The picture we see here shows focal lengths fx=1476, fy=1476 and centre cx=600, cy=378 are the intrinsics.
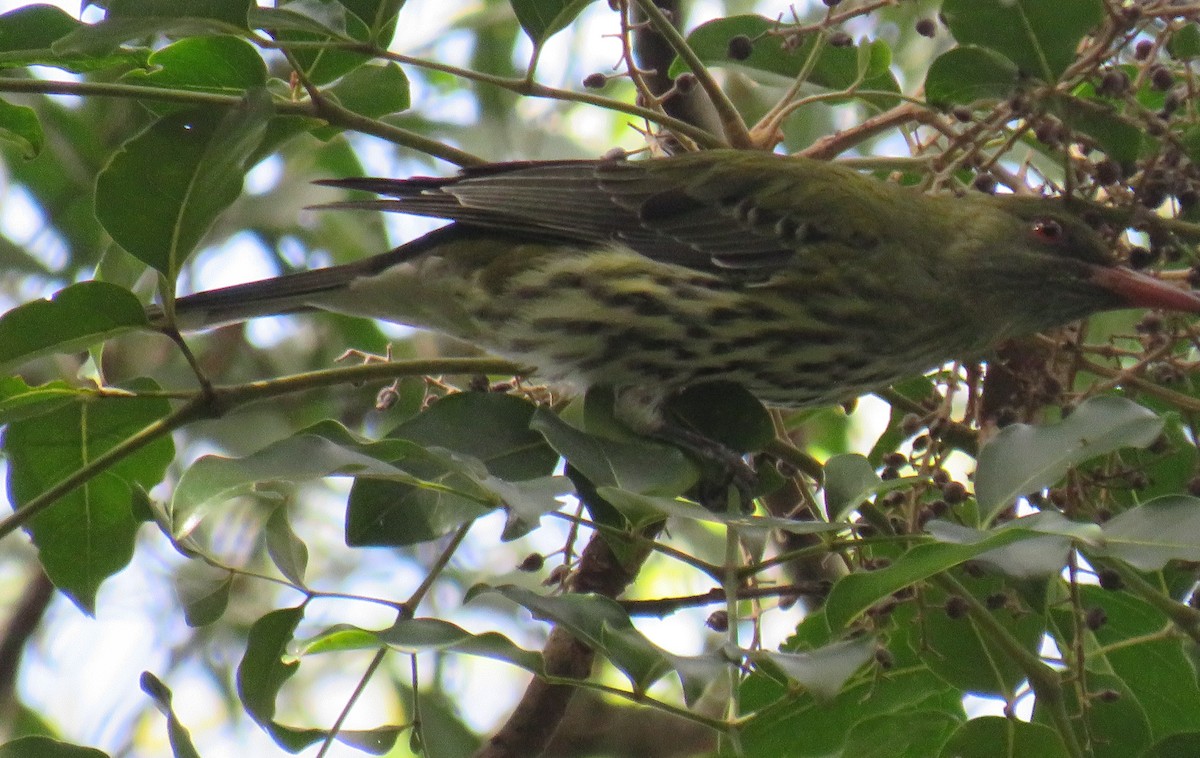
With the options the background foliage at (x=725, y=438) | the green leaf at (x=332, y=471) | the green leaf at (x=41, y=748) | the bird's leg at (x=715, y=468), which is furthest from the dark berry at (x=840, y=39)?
the green leaf at (x=41, y=748)

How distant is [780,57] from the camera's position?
394 centimetres

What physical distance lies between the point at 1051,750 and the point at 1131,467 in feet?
2.71

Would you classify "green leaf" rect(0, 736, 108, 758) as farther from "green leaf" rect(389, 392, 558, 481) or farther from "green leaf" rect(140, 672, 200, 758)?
"green leaf" rect(389, 392, 558, 481)

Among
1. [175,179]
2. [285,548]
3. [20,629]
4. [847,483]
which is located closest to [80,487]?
[285,548]

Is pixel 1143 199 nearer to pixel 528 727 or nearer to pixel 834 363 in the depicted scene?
pixel 834 363

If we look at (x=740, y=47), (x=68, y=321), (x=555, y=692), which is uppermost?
(x=740, y=47)

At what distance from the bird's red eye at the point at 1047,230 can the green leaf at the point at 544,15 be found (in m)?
1.54

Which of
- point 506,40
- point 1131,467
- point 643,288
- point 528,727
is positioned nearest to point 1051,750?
point 1131,467

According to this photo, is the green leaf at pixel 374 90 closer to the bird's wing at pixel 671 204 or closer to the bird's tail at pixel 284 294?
the bird's wing at pixel 671 204

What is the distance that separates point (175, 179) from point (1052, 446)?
1.67 m

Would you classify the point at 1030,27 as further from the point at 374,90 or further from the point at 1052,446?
the point at 374,90

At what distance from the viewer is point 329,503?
7367mm

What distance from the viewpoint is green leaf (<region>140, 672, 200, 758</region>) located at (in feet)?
7.86

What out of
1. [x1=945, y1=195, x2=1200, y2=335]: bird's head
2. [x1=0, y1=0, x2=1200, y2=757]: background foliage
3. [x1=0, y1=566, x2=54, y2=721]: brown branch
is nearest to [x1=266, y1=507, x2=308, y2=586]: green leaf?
[x1=0, y1=0, x2=1200, y2=757]: background foliage
